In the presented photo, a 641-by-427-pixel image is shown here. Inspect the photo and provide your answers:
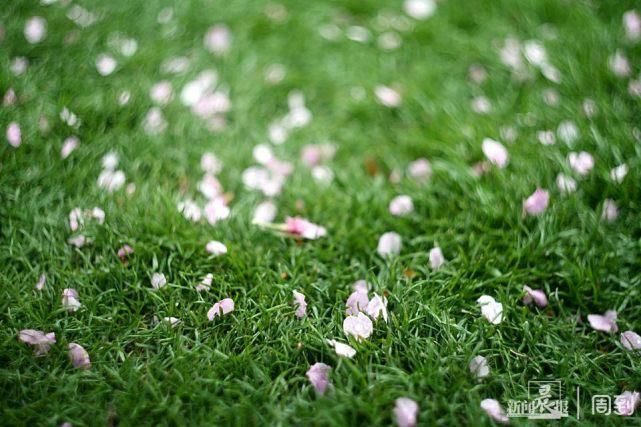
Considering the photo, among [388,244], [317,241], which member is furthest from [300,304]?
[388,244]

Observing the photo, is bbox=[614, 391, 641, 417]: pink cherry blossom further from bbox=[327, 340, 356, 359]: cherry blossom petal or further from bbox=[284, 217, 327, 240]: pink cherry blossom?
bbox=[284, 217, 327, 240]: pink cherry blossom

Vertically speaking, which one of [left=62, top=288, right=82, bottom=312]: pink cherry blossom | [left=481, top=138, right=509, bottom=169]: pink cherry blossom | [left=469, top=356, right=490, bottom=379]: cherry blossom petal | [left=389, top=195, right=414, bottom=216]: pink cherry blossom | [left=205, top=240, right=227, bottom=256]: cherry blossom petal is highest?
[left=481, top=138, right=509, bottom=169]: pink cherry blossom

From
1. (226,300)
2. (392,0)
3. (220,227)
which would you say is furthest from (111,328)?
(392,0)

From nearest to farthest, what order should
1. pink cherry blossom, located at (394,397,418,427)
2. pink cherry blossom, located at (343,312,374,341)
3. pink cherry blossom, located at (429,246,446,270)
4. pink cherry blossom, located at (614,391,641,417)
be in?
pink cherry blossom, located at (394,397,418,427) < pink cherry blossom, located at (614,391,641,417) < pink cherry blossom, located at (343,312,374,341) < pink cherry blossom, located at (429,246,446,270)

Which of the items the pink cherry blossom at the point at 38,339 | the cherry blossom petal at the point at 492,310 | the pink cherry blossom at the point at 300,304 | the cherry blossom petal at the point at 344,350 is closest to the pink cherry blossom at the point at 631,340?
the cherry blossom petal at the point at 492,310

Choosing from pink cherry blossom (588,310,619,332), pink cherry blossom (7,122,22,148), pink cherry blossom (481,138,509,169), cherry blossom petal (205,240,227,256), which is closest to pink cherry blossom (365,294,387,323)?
cherry blossom petal (205,240,227,256)

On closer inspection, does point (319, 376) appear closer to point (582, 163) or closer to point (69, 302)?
point (69, 302)
